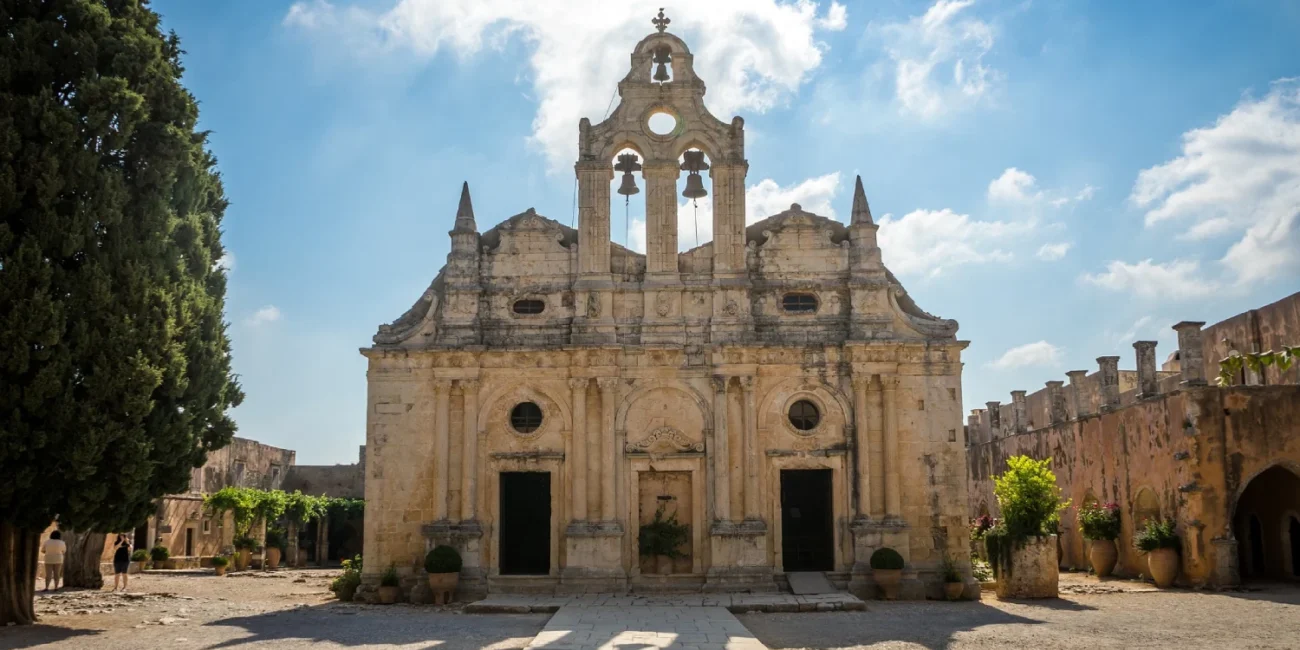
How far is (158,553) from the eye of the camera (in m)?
34.7

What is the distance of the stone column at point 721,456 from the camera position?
21.7 meters

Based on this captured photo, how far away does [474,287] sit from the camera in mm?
22875

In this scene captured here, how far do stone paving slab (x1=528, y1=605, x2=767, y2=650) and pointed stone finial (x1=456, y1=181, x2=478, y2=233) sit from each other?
8.81 m

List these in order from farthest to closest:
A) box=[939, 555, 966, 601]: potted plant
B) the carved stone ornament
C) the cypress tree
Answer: the carved stone ornament, box=[939, 555, 966, 601]: potted plant, the cypress tree

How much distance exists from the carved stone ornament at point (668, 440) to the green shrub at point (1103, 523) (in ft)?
34.8

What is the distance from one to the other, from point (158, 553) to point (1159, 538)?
3011 centimetres

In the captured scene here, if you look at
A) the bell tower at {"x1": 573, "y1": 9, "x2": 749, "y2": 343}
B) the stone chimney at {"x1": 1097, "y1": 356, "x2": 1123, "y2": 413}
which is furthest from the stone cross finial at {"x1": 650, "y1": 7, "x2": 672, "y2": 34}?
the stone chimney at {"x1": 1097, "y1": 356, "x2": 1123, "y2": 413}

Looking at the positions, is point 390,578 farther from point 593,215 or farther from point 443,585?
point 593,215

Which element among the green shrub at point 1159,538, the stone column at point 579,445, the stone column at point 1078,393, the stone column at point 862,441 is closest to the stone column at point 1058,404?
the stone column at point 1078,393

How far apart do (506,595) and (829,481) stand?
714cm

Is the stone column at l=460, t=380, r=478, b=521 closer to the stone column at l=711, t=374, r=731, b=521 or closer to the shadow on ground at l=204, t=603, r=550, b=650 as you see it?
the shadow on ground at l=204, t=603, r=550, b=650

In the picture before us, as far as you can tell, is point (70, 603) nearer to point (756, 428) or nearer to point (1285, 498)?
point (756, 428)

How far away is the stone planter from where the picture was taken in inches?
820

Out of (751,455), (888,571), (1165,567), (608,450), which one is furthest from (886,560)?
(1165,567)
